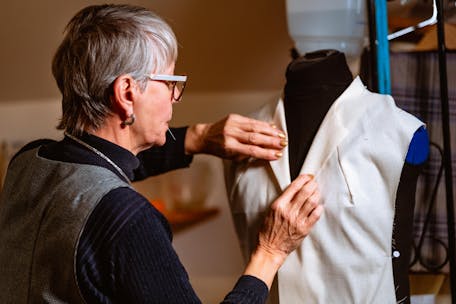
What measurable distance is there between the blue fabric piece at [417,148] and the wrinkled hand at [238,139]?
25 centimetres

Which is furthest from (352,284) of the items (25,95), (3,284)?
(25,95)

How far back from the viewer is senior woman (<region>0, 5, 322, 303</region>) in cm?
107

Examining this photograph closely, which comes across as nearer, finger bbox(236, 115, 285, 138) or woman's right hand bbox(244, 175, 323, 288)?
woman's right hand bbox(244, 175, 323, 288)

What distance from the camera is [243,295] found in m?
1.18

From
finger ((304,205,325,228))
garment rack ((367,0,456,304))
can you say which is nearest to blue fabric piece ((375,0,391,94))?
garment rack ((367,0,456,304))

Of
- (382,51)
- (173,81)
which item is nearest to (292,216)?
(173,81)

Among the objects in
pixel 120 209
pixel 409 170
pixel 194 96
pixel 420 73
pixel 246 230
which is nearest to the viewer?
pixel 120 209

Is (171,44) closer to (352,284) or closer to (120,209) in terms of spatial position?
(120,209)

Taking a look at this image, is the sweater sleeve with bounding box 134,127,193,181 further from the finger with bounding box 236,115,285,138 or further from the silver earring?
the silver earring

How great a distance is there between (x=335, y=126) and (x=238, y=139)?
0.74 ft

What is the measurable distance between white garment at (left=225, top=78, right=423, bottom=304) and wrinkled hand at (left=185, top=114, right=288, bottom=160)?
6 cm

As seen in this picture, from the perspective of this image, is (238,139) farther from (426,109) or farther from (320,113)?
(426,109)

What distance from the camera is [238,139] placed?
4.68 ft

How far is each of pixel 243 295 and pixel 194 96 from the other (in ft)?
4.82
